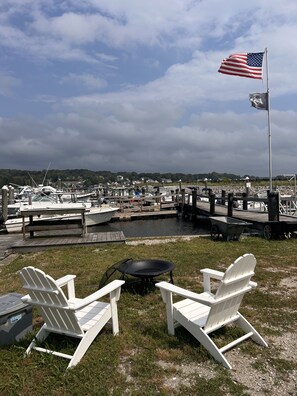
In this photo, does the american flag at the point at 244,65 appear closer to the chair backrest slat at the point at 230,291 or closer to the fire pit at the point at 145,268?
the fire pit at the point at 145,268

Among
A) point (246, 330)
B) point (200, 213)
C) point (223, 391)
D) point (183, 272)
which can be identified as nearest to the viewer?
point (223, 391)

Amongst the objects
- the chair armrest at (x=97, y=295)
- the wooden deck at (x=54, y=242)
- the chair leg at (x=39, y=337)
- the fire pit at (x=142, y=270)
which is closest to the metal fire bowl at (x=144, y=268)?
the fire pit at (x=142, y=270)

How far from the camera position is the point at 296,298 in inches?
205

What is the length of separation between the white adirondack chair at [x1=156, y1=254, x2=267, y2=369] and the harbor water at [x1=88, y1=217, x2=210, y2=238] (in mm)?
16270

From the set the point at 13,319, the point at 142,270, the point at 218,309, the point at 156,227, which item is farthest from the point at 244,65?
the point at 13,319

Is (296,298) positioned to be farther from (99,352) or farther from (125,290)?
(99,352)

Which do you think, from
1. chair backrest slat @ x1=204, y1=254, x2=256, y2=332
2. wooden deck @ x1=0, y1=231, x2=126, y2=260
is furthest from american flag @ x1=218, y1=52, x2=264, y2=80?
chair backrest slat @ x1=204, y1=254, x2=256, y2=332

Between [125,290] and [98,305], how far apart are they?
160 centimetres

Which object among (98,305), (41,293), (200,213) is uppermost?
(41,293)

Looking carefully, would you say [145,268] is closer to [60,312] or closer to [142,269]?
[142,269]

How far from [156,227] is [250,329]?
2026cm

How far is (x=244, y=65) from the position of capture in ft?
48.6

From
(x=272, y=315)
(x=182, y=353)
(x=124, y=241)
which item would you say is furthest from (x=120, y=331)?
(x=124, y=241)

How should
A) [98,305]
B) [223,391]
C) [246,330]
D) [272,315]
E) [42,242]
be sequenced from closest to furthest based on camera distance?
[223,391]
[246,330]
[98,305]
[272,315]
[42,242]
